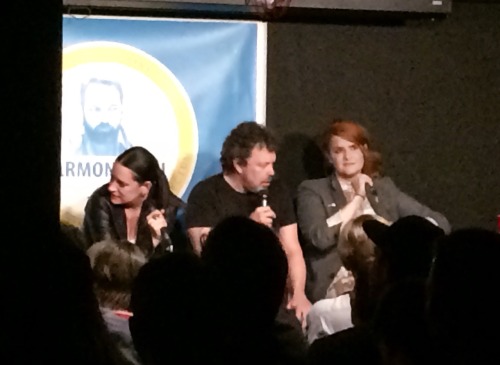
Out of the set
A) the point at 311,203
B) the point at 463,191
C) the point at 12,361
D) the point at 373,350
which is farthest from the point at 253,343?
the point at 463,191

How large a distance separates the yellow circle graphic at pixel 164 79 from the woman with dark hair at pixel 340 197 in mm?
597

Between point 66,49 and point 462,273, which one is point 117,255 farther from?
point 66,49

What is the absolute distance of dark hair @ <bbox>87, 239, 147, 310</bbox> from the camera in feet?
6.88

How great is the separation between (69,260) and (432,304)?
73cm

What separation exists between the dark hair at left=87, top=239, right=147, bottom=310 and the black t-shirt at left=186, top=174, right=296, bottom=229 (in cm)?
136

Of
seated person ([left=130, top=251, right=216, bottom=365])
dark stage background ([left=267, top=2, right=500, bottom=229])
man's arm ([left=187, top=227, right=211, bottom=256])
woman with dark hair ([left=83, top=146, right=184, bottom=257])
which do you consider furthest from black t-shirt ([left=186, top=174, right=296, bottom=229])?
seated person ([left=130, top=251, right=216, bottom=365])

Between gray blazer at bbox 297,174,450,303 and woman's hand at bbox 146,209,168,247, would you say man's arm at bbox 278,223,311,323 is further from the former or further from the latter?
woman's hand at bbox 146,209,168,247

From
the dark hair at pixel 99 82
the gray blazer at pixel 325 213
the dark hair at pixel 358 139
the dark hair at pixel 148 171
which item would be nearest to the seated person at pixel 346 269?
the gray blazer at pixel 325 213

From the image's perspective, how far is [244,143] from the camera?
3625mm

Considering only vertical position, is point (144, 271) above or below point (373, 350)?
above

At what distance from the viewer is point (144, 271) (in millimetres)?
1575

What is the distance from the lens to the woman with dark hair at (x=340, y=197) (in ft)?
12.4

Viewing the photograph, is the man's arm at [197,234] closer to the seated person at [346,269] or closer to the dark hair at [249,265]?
the seated person at [346,269]

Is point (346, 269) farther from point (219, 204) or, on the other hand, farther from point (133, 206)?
point (133, 206)
